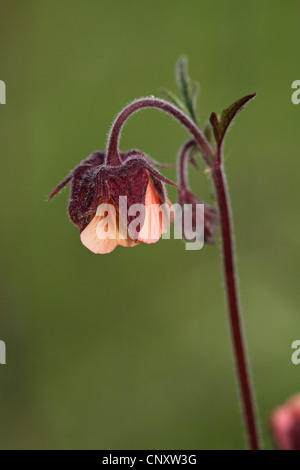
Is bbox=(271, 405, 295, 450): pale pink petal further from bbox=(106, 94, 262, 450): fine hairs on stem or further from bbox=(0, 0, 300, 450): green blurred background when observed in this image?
bbox=(0, 0, 300, 450): green blurred background

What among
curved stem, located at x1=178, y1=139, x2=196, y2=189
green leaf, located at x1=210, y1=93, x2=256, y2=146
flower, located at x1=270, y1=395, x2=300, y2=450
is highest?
green leaf, located at x1=210, y1=93, x2=256, y2=146

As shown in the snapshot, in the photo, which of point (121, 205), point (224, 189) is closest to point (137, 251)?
point (224, 189)

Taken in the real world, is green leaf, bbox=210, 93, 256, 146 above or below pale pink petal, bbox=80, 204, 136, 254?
above

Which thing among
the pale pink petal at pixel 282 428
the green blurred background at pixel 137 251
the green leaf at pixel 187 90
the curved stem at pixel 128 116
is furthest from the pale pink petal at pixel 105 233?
the green blurred background at pixel 137 251

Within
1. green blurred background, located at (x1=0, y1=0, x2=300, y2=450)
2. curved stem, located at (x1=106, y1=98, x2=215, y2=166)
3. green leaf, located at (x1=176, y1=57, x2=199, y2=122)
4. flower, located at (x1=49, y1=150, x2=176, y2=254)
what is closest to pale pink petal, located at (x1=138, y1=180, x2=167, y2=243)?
flower, located at (x1=49, y1=150, x2=176, y2=254)

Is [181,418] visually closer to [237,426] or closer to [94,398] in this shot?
[237,426]

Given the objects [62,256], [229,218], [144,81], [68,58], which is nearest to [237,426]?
[62,256]

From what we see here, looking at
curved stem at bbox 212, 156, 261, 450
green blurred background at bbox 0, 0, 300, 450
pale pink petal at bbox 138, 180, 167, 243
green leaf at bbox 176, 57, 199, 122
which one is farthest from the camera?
green blurred background at bbox 0, 0, 300, 450
